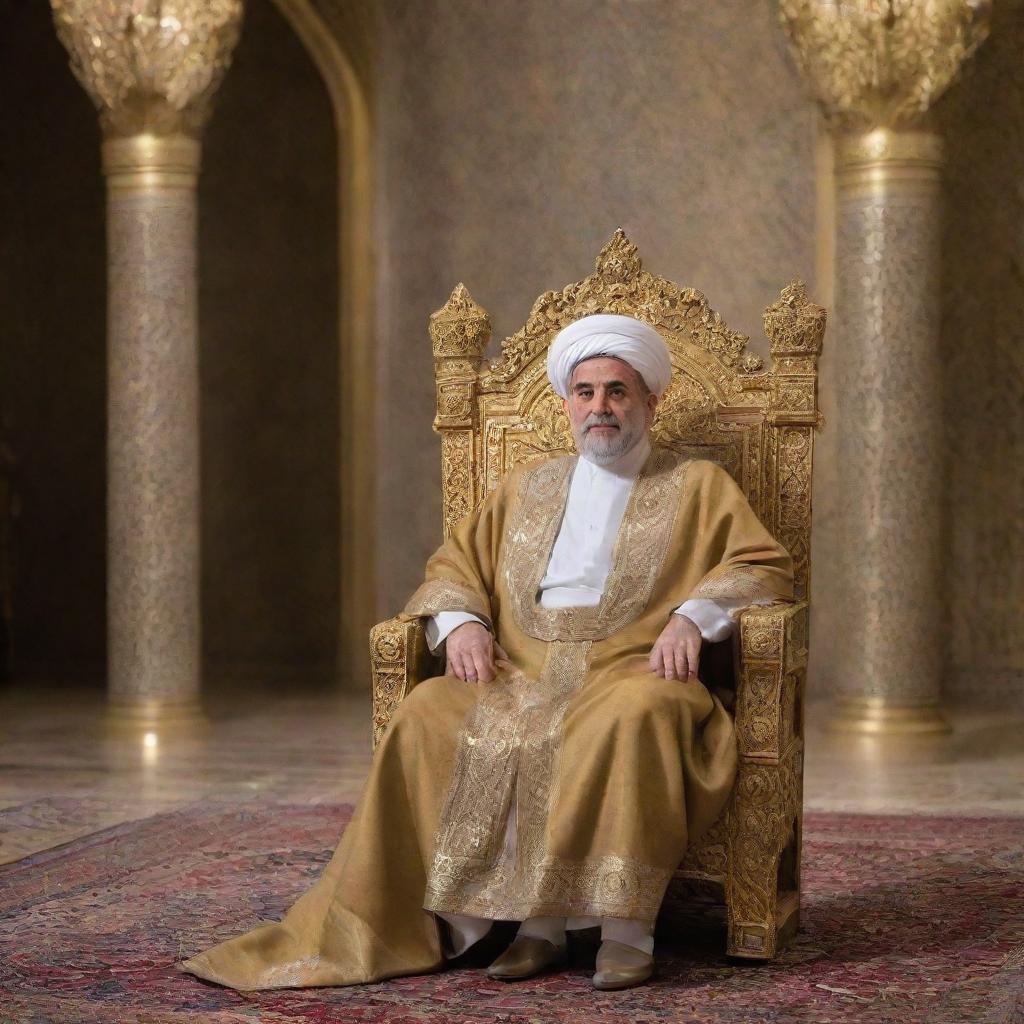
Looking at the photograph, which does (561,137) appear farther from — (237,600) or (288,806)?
(288,806)

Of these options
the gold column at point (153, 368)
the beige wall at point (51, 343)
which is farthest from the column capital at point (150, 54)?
the beige wall at point (51, 343)

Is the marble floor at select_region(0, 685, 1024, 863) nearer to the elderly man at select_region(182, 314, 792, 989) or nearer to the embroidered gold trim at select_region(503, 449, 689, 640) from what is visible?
the elderly man at select_region(182, 314, 792, 989)

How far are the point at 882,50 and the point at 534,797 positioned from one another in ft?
14.1

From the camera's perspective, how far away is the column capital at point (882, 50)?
7172 mm

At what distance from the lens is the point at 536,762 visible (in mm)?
3865

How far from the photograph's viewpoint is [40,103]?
9.79m

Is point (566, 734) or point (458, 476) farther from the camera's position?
point (458, 476)

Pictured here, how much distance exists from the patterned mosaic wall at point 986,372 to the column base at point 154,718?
11.2 ft

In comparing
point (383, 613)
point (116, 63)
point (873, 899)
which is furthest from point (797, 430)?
point (383, 613)

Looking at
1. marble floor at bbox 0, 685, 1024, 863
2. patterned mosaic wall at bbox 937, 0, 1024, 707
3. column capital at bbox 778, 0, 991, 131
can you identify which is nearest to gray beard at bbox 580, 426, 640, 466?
marble floor at bbox 0, 685, 1024, 863

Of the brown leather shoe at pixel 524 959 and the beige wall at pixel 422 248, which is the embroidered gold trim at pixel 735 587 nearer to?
the brown leather shoe at pixel 524 959

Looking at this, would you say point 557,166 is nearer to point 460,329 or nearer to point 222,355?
point 222,355

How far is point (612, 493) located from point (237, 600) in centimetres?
554

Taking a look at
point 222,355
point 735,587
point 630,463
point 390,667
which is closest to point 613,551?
point 630,463
